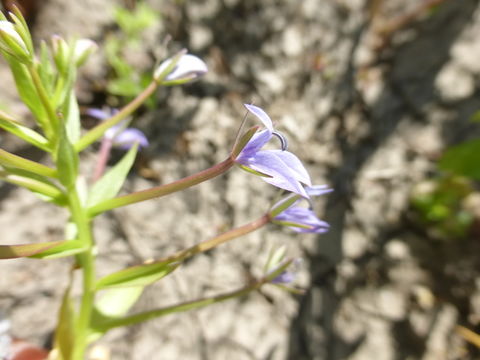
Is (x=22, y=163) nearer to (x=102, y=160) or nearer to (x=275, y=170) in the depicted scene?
(x=102, y=160)

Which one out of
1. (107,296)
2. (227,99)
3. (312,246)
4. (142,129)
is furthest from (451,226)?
(107,296)

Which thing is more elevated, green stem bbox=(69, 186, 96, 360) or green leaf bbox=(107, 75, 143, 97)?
green leaf bbox=(107, 75, 143, 97)

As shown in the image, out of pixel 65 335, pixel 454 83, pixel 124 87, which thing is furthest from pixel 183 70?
pixel 454 83

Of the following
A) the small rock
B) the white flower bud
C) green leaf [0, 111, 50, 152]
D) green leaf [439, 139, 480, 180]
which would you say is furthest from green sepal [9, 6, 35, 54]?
the small rock

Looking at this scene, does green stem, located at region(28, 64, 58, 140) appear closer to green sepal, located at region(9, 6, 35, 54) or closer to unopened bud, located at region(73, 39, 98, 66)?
green sepal, located at region(9, 6, 35, 54)

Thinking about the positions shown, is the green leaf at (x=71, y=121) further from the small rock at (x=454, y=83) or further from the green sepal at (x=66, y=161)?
the small rock at (x=454, y=83)
